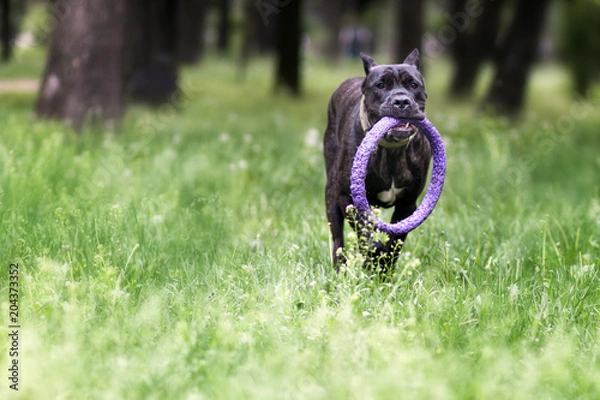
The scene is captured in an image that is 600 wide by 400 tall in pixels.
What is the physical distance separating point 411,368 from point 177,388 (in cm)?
106

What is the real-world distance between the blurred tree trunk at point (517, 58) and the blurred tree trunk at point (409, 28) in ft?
5.50

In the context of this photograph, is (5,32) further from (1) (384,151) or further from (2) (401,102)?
(2) (401,102)

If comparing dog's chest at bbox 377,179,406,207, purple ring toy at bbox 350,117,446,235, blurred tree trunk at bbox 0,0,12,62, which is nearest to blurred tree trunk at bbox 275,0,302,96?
blurred tree trunk at bbox 0,0,12,62

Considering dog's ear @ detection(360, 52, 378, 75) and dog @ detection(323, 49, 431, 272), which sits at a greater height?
dog's ear @ detection(360, 52, 378, 75)

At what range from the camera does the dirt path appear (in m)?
14.3

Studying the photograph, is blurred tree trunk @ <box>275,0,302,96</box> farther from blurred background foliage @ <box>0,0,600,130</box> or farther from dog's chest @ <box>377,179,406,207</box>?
dog's chest @ <box>377,179,406,207</box>

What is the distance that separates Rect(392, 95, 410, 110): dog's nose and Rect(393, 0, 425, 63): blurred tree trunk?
9863mm

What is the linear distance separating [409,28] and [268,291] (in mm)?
10845

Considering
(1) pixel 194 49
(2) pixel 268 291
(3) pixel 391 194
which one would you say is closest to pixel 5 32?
(1) pixel 194 49

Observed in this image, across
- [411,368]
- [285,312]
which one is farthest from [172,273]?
[411,368]

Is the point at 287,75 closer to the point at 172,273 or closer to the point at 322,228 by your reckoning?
the point at 322,228

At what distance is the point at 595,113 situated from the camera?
17.2m

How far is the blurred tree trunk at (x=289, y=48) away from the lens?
1583 cm

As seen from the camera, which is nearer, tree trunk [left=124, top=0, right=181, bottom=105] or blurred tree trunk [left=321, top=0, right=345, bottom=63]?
tree trunk [left=124, top=0, right=181, bottom=105]
